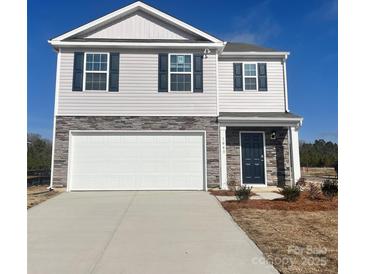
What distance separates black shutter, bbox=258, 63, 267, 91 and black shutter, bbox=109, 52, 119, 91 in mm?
6326

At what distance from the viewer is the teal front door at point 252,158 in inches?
510

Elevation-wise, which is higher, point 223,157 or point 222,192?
point 223,157

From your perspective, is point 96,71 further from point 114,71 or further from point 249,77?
point 249,77

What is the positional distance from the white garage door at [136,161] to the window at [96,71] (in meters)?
1.98

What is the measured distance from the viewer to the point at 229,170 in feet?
42.1

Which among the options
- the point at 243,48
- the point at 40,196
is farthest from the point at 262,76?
the point at 40,196

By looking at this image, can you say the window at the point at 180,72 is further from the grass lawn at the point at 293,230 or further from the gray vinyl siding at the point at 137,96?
the grass lawn at the point at 293,230

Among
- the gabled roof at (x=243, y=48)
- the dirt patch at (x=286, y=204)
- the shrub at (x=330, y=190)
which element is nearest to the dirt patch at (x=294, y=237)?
the dirt patch at (x=286, y=204)

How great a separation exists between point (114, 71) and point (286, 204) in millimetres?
8361

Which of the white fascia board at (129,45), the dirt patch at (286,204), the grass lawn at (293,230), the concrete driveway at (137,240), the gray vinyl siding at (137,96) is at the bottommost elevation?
the concrete driveway at (137,240)

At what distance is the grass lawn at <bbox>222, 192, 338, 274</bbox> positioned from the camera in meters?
4.37

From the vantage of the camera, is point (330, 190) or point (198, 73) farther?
point (198, 73)

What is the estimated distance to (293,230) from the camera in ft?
19.7

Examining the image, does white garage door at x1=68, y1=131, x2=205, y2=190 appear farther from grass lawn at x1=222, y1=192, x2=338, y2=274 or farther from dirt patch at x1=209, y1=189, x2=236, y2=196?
grass lawn at x1=222, y1=192, x2=338, y2=274
